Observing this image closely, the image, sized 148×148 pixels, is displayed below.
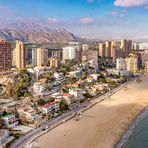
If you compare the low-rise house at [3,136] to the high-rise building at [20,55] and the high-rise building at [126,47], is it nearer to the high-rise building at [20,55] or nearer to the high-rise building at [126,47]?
the high-rise building at [20,55]

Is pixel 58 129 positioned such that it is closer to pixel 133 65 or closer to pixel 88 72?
pixel 88 72

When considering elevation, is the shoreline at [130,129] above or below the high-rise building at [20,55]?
below

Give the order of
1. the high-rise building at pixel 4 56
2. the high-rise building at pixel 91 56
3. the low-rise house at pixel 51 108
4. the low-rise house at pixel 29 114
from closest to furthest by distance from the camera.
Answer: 1. the low-rise house at pixel 29 114
2. the low-rise house at pixel 51 108
3. the high-rise building at pixel 4 56
4. the high-rise building at pixel 91 56

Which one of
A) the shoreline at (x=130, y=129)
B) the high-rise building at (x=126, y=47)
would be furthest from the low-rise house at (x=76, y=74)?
the high-rise building at (x=126, y=47)

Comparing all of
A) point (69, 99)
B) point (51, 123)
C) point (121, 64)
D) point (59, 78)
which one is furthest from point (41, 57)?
point (51, 123)

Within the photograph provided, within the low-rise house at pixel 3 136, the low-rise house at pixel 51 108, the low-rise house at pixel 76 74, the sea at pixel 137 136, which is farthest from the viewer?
the low-rise house at pixel 76 74

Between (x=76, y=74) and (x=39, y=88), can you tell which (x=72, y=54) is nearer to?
(x=76, y=74)

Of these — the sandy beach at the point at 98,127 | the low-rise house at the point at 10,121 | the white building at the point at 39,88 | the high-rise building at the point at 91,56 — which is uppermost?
the high-rise building at the point at 91,56

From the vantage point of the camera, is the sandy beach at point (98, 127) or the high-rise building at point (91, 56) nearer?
the sandy beach at point (98, 127)
